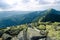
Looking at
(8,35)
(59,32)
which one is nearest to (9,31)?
(8,35)

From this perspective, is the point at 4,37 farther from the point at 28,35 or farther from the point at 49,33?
the point at 49,33

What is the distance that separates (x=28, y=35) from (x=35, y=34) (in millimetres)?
2692

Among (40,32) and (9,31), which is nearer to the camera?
(40,32)

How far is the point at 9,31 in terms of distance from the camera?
6944cm

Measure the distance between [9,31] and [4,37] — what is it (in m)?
4.44

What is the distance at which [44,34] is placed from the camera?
210 feet

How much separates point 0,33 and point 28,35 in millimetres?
12308

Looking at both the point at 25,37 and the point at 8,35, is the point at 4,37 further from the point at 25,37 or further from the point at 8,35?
the point at 25,37

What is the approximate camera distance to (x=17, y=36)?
65.6 metres

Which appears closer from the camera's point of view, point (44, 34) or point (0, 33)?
point (44, 34)

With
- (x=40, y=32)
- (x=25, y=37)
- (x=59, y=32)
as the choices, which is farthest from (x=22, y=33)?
(x=59, y=32)

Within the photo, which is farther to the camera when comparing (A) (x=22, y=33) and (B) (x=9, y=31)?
(B) (x=9, y=31)

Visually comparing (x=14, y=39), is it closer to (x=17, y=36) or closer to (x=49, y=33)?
(x=17, y=36)

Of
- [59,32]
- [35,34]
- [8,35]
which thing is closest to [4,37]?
[8,35]
